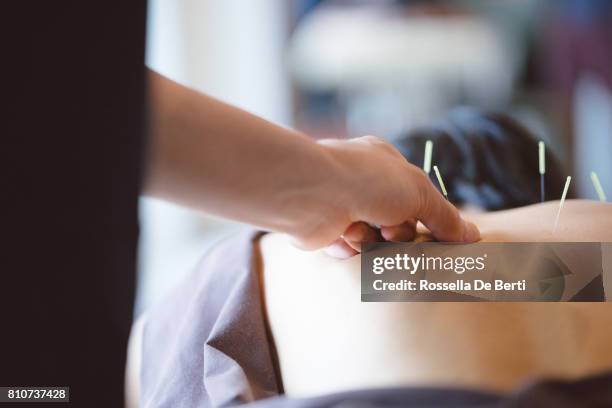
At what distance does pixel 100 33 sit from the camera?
0.50 meters

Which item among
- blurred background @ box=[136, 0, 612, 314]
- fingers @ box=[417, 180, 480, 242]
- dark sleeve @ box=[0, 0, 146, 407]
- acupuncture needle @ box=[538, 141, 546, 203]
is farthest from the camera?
blurred background @ box=[136, 0, 612, 314]

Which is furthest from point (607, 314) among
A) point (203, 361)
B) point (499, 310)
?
point (203, 361)

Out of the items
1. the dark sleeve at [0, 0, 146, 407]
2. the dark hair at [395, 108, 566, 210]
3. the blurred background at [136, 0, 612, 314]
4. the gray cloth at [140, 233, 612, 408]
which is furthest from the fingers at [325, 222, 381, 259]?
the blurred background at [136, 0, 612, 314]

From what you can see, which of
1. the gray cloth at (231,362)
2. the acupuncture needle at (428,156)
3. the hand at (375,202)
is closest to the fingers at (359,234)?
the hand at (375,202)

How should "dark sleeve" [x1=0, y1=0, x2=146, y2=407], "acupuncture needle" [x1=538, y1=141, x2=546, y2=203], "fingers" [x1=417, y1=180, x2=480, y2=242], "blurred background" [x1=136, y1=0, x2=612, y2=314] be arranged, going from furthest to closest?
"blurred background" [x1=136, y1=0, x2=612, y2=314] < "acupuncture needle" [x1=538, y1=141, x2=546, y2=203] < "fingers" [x1=417, y1=180, x2=480, y2=242] < "dark sleeve" [x1=0, y1=0, x2=146, y2=407]

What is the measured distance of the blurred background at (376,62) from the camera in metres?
2.79

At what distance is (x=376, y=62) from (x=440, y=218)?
246cm

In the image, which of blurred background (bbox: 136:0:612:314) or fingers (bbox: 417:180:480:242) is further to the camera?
blurred background (bbox: 136:0:612:314)

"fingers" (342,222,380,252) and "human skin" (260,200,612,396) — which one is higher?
"fingers" (342,222,380,252)

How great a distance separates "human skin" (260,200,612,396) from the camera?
1.88 feet

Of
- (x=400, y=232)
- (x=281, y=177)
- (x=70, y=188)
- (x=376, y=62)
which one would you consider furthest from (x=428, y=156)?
(x=376, y=62)

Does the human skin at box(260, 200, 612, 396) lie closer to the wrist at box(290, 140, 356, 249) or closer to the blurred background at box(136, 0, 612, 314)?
the wrist at box(290, 140, 356, 249)

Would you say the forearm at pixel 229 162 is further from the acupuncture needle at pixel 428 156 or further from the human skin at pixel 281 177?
the acupuncture needle at pixel 428 156

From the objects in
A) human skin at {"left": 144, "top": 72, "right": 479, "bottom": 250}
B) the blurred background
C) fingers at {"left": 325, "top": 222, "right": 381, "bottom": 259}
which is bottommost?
fingers at {"left": 325, "top": 222, "right": 381, "bottom": 259}
